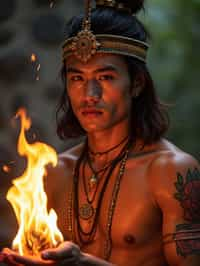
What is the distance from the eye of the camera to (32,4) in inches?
201

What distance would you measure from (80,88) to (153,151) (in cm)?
40

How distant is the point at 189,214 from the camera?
12.1 feet

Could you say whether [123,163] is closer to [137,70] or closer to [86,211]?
[86,211]

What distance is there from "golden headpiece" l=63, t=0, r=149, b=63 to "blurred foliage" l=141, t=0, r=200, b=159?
1.78 metres

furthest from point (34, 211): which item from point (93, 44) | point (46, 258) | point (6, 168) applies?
point (6, 168)

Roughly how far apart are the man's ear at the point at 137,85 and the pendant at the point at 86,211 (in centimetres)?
49

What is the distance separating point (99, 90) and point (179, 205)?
550 millimetres

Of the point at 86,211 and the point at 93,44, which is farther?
the point at 86,211

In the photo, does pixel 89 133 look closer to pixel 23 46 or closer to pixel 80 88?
pixel 80 88

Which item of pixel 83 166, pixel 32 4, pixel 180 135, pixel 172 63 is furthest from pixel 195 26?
pixel 83 166

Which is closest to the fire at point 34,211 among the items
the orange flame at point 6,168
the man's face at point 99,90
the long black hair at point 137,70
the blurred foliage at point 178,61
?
the man's face at point 99,90

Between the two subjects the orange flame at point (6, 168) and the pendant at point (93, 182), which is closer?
the pendant at point (93, 182)

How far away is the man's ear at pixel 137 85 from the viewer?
3885 mm

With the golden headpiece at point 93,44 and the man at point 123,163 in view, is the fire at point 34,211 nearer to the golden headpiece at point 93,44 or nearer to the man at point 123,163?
the man at point 123,163
